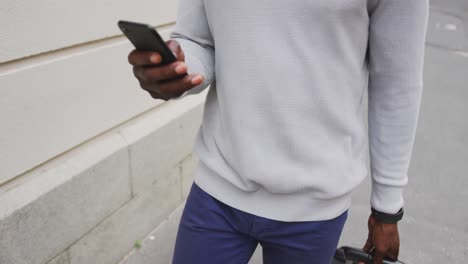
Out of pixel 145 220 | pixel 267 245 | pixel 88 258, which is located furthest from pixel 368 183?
pixel 267 245

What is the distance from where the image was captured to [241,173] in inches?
53.7

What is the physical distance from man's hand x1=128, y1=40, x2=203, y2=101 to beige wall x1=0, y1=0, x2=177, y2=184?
0.83 metres

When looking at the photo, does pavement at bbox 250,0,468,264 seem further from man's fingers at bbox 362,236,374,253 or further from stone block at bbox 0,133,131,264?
man's fingers at bbox 362,236,374,253

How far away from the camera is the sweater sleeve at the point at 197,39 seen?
1.43 m

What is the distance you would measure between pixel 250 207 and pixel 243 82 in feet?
1.17

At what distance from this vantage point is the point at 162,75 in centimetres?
118

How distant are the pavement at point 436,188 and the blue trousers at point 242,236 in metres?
1.46

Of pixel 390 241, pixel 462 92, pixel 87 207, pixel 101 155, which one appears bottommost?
pixel 462 92

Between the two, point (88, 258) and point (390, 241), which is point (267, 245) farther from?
point (88, 258)

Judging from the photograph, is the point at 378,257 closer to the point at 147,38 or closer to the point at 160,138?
the point at 147,38

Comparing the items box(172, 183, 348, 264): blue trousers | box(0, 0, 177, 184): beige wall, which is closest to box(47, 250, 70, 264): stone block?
box(0, 0, 177, 184): beige wall

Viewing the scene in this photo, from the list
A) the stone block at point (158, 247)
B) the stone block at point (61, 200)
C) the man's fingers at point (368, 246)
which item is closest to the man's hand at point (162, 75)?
the man's fingers at point (368, 246)

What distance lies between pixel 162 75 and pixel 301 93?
14.0 inches

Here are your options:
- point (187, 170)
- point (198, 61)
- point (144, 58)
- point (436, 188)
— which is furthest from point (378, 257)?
point (436, 188)
